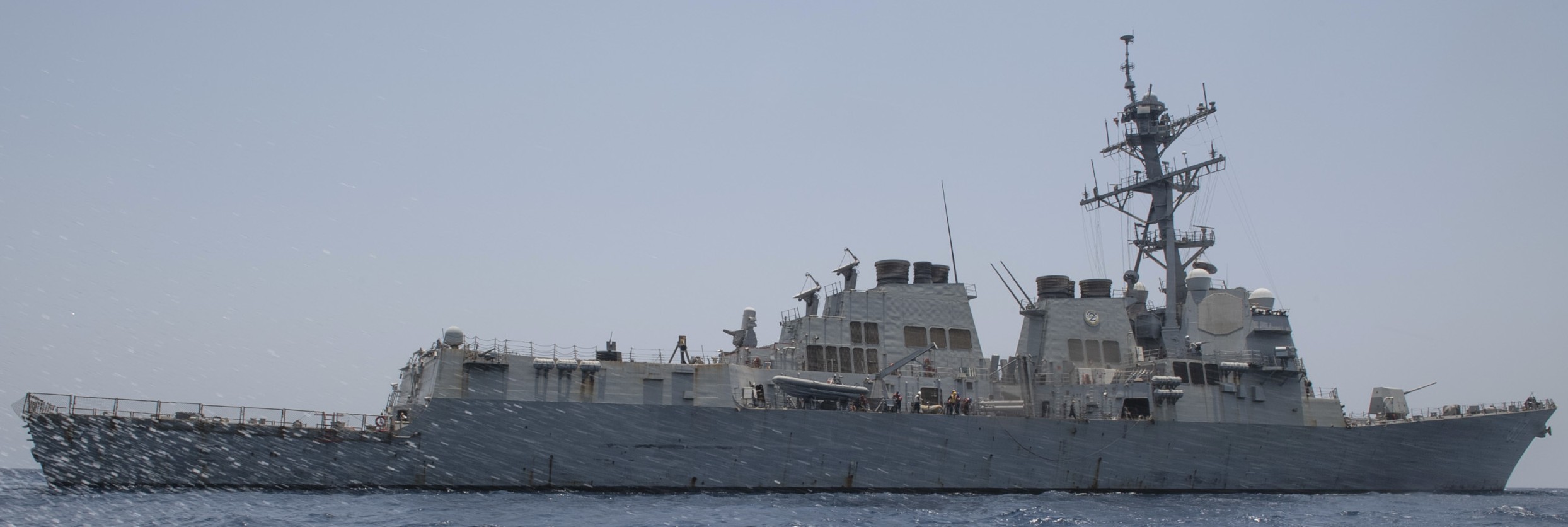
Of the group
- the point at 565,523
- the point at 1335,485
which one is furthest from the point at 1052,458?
the point at 565,523

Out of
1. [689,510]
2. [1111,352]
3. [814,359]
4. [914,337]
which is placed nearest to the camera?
[689,510]

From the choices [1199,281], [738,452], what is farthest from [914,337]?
[1199,281]

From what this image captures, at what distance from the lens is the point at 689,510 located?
19.9m

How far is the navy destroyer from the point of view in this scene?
22.1 metres

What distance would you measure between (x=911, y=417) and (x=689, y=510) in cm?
746

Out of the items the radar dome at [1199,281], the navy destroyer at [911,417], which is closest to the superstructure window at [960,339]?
the navy destroyer at [911,417]

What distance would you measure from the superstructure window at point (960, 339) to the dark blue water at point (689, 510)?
4075 millimetres

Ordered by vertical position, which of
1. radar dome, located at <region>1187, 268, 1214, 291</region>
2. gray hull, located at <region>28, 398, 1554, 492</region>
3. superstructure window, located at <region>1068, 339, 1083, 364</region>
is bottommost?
gray hull, located at <region>28, 398, 1554, 492</region>

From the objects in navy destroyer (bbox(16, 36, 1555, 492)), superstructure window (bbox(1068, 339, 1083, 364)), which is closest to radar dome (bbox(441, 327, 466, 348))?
navy destroyer (bbox(16, 36, 1555, 492))

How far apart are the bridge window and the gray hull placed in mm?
2379

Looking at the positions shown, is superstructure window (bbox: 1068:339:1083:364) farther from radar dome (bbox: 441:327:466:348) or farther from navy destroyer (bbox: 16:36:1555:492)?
radar dome (bbox: 441:327:466:348)

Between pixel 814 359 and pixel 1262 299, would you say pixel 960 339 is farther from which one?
pixel 1262 299

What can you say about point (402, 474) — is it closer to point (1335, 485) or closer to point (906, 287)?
point (906, 287)

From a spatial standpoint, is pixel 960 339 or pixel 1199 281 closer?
pixel 960 339
